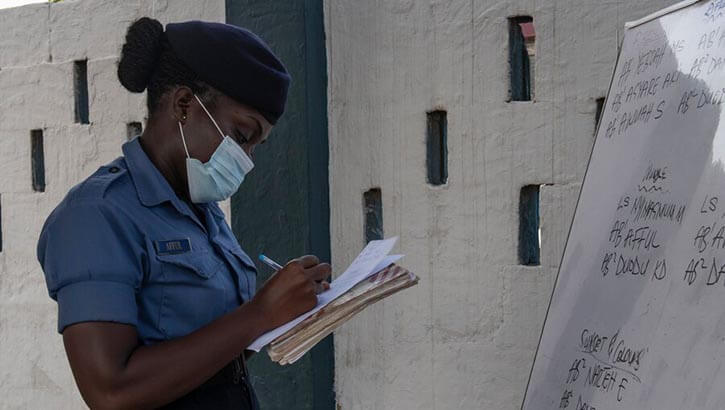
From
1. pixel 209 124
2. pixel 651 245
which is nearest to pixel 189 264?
pixel 209 124

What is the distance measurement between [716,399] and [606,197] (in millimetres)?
830

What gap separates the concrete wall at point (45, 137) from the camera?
4.77m

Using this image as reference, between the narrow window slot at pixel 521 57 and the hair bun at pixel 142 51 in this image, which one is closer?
the hair bun at pixel 142 51

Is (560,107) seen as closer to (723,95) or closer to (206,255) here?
(723,95)

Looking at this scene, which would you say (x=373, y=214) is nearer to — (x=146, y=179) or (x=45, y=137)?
(x=45, y=137)

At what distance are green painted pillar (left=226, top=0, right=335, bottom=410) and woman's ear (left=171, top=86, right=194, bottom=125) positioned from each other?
175 cm

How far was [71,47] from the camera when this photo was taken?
16.0ft

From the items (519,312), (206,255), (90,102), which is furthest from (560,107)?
(90,102)

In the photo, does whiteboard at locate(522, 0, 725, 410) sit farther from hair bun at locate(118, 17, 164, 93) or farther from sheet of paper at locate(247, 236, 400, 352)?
hair bun at locate(118, 17, 164, 93)

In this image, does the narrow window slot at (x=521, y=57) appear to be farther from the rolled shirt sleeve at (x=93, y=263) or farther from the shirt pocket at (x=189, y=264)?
the rolled shirt sleeve at (x=93, y=263)

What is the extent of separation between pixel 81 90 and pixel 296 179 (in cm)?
124

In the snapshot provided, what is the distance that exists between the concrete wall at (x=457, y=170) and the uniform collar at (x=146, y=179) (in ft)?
5.43

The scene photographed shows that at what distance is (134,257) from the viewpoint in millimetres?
2174

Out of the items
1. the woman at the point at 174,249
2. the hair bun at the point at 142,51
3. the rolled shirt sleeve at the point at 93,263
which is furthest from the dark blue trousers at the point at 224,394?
the hair bun at the point at 142,51
